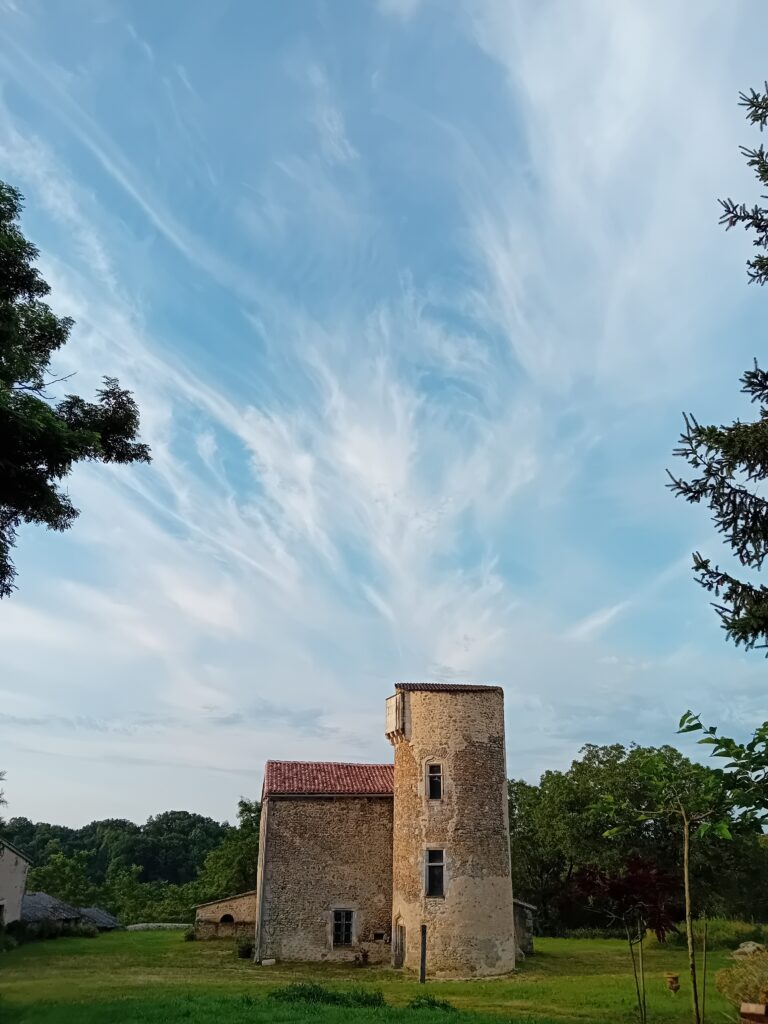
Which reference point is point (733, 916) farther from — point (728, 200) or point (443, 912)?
point (728, 200)

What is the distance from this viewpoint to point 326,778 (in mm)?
29312

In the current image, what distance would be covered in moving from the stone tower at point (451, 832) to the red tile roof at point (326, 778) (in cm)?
193

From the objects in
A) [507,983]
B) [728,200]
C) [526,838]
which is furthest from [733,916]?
[728,200]

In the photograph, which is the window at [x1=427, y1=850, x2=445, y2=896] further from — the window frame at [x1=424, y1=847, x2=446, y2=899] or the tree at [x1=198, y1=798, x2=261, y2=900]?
the tree at [x1=198, y1=798, x2=261, y2=900]

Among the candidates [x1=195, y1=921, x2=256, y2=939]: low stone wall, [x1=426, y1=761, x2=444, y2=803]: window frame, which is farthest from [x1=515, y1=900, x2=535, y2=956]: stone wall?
[x1=195, y1=921, x2=256, y2=939]: low stone wall

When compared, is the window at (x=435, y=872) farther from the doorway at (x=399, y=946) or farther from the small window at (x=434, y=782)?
the doorway at (x=399, y=946)

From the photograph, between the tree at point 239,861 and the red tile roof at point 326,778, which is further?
the tree at point 239,861

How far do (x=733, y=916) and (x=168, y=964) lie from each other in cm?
3582

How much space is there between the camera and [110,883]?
190ft

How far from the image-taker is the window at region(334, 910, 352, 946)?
87.2 ft

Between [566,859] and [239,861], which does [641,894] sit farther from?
[239,861]

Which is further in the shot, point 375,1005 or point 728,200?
point 375,1005

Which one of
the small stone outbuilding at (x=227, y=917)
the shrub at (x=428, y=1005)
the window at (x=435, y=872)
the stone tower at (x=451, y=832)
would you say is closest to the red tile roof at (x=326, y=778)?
the stone tower at (x=451, y=832)

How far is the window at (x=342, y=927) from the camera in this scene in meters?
26.6
